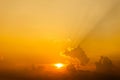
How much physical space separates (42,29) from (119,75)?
46.2 inches

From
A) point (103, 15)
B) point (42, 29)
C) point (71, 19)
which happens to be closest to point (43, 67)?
point (42, 29)

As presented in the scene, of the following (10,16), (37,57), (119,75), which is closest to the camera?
(10,16)

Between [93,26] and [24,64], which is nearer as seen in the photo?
[93,26]

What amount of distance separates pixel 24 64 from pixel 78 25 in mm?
820

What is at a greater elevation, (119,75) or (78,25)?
(78,25)

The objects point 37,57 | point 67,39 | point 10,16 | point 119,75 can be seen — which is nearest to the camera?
point 10,16

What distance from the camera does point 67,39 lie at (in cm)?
281

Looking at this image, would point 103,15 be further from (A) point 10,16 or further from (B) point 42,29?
(A) point 10,16

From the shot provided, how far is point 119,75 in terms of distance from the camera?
3.22 metres

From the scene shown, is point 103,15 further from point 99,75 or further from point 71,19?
point 99,75

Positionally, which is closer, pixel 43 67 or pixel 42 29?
pixel 42 29

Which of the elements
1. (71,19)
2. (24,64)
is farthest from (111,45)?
(24,64)

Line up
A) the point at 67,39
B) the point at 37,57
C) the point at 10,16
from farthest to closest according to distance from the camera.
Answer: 1. the point at 37,57
2. the point at 67,39
3. the point at 10,16

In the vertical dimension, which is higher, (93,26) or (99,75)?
(93,26)
